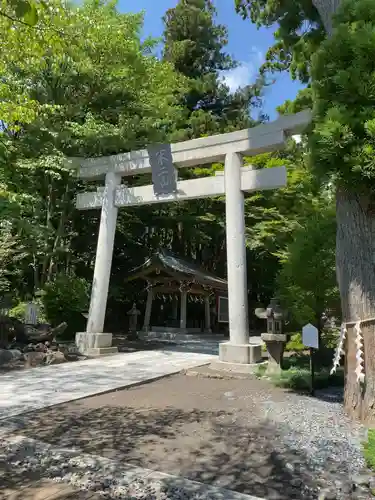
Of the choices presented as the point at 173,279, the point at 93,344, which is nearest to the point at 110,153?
the point at 173,279

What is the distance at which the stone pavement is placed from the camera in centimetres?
607

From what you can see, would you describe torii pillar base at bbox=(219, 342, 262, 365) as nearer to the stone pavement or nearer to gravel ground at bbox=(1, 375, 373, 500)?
the stone pavement

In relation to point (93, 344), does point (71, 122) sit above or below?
above

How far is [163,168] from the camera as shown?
11.2 metres

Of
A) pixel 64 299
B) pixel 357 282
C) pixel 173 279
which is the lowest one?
pixel 357 282

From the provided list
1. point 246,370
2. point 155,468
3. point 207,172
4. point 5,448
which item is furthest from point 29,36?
point 207,172

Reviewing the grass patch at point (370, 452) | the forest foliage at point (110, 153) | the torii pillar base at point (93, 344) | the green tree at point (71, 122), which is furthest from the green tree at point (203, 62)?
the grass patch at point (370, 452)

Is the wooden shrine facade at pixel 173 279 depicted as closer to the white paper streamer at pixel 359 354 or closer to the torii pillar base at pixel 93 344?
the torii pillar base at pixel 93 344

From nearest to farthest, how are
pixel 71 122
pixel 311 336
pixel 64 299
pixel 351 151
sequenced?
pixel 351 151, pixel 311 336, pixel 71 122, pixel 64 299

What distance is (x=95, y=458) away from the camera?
12.5ft

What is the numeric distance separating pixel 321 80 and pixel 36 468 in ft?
18.1

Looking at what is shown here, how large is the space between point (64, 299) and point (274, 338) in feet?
25.8

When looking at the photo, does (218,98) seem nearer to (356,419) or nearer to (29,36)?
(29,36)

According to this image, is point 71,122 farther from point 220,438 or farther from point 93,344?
point 220,438
